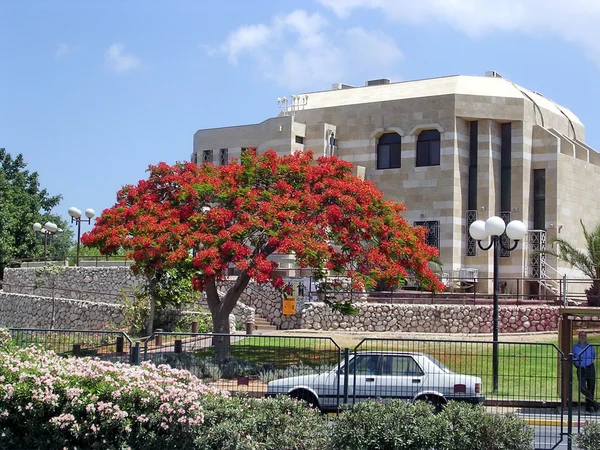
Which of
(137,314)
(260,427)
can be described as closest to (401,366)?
(260,427)

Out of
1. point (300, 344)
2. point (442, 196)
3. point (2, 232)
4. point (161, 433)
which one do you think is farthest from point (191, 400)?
point (2, 232)

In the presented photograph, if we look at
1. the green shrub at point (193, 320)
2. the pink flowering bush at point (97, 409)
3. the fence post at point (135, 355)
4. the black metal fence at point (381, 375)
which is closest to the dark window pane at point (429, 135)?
the green shrub at point (193, 320)

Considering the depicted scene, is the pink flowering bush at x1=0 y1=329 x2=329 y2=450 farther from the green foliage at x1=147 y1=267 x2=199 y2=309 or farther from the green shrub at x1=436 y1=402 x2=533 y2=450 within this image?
the green foliage at x1=147 y1=267 x2=199 y2=309

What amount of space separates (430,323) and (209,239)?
12298 mm

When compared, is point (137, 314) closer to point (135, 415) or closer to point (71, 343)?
point (71, 343)

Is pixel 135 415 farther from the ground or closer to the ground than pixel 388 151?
closer to the ground

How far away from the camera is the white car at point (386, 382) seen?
1447 centimetres

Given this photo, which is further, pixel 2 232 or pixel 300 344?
pixel 2 232

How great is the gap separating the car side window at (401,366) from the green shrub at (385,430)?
408cm

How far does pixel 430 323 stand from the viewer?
105ft

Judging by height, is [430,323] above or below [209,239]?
below

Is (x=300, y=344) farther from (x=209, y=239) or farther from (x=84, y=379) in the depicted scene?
(x=209, y=239)

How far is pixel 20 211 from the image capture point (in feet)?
183

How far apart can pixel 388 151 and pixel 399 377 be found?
27.7m
